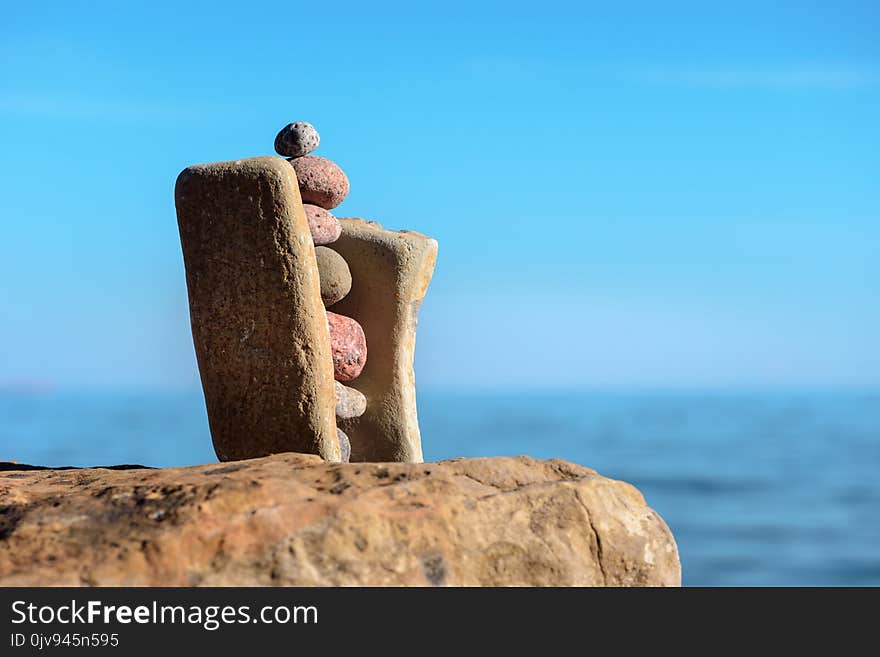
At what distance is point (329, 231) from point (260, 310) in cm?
154

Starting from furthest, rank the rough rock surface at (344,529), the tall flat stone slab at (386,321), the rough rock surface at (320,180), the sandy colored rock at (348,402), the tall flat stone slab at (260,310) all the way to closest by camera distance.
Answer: the tall flat stone slab at (386,321) → the sandy colored rock at (348,402) → the rough rock surface at (320,180) → the tall flat stone slab at (260,310) → the rough rock surface at (344,529)

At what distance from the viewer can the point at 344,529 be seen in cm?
324

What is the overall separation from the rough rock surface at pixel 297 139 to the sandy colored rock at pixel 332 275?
622 millimetres

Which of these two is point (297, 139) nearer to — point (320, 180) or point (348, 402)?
point (320, 180)

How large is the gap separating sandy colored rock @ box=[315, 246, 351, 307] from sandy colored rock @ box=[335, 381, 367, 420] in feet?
1.92

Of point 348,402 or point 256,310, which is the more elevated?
point 256,310

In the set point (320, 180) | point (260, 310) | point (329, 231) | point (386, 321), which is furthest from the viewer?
point (386, 321)

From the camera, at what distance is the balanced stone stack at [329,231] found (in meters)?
6.40

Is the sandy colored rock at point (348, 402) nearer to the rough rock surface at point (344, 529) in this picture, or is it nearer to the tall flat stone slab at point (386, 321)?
the tall flat stone slab at point (386, 321)

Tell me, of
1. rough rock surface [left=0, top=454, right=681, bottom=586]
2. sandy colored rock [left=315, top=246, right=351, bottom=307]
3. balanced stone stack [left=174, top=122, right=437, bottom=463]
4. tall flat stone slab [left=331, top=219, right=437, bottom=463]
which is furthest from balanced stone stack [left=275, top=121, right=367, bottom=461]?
rough rock surface [left=0, top=454, right=681, bottom=586]

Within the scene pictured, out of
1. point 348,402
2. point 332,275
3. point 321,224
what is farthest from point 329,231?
point 348,402

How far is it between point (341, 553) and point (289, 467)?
2.69 feet

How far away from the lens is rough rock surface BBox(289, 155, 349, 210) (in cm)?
638

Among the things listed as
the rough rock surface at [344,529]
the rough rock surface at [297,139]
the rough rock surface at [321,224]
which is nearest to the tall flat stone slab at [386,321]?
the rough rock surface at [321,224]
